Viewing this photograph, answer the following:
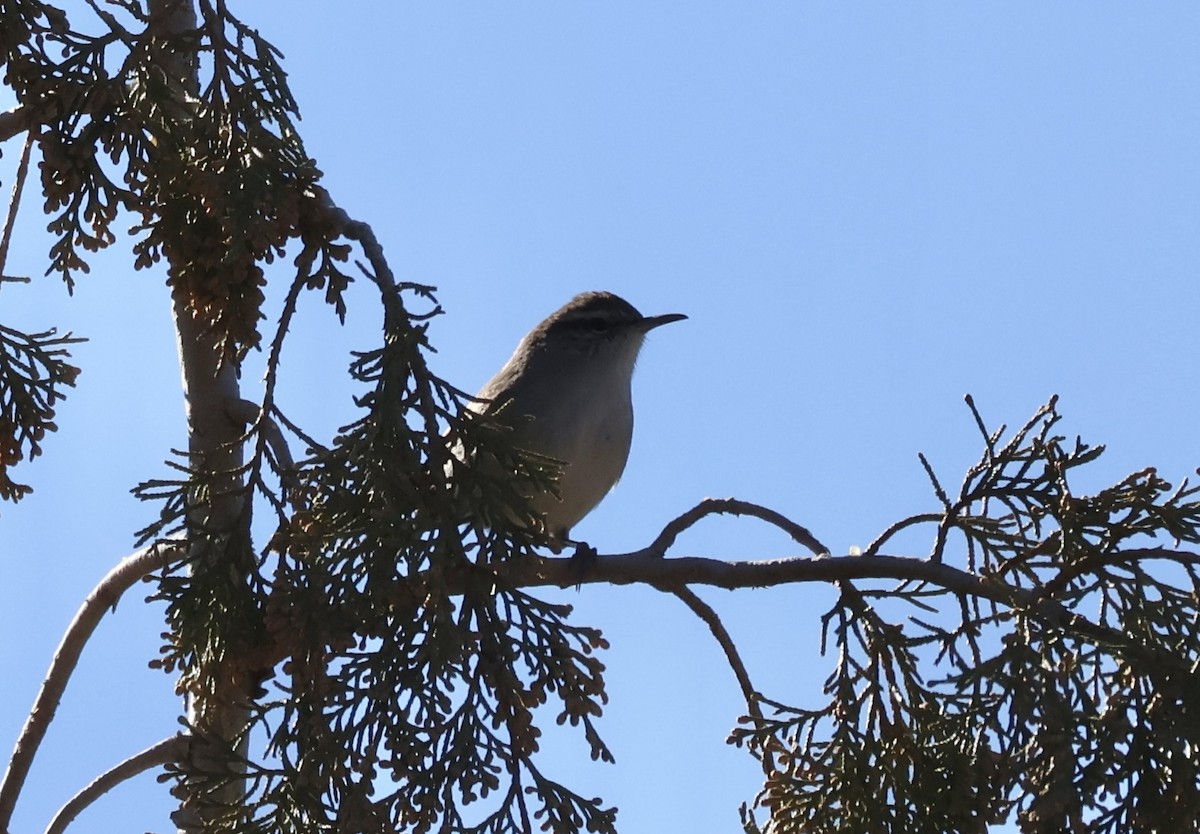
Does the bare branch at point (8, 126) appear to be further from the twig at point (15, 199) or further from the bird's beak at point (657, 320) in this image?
the bird's beak at point (657, 320)

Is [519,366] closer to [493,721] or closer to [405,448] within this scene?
[405,448]

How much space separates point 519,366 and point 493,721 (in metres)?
3.39

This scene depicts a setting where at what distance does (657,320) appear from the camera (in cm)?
749

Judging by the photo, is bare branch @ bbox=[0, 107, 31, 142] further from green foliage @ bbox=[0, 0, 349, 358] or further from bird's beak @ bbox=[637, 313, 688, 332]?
bird's beak @ bbox=[637, 313, 688, 332]

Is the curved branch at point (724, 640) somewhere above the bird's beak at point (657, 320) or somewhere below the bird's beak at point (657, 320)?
below

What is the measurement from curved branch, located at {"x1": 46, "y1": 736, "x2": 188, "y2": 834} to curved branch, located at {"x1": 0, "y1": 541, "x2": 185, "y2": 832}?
0.20 meters

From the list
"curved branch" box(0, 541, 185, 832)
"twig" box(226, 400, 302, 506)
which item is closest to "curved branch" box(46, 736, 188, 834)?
"curved branch" box(0, 541, 185, 832)

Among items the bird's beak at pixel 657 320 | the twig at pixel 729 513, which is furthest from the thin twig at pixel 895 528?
the bird's beak at pixel 657 320

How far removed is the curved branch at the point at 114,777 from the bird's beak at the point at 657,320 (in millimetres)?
3024

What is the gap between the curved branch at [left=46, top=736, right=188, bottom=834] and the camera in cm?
580

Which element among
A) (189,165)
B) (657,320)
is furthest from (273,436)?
(657,320)

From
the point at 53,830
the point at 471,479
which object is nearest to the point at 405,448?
the point at 471,479

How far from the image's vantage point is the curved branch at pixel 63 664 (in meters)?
5.75

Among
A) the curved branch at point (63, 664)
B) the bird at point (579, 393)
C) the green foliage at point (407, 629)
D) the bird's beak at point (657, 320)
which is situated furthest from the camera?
the bird's beak at point (657, 320)
